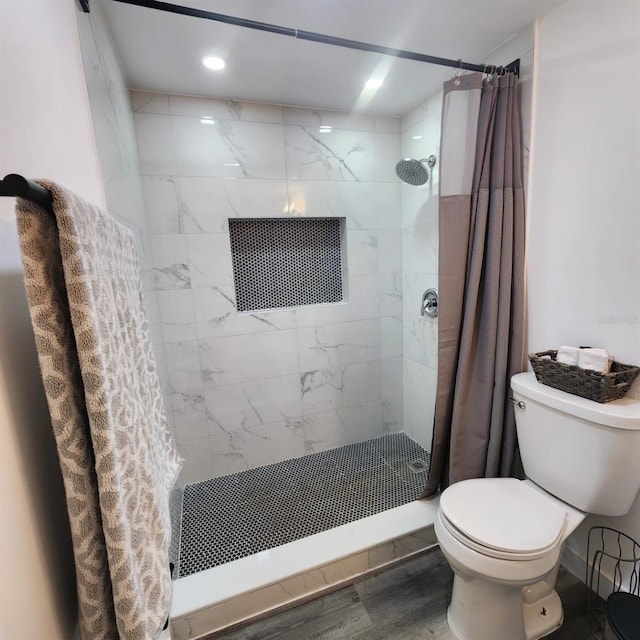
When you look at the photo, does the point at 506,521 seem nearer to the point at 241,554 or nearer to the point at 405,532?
the point at 405,532

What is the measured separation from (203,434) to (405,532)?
1.30m

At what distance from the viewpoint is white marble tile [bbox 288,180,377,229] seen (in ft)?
6.82

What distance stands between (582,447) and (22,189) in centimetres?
164

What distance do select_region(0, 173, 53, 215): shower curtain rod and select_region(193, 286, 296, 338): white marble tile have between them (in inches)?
61.9

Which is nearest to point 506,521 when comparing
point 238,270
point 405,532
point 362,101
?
point 405,532

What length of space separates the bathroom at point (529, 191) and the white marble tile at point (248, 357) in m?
0.23

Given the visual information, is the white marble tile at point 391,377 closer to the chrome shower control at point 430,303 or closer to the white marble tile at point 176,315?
the chrome shower control at point 430,303

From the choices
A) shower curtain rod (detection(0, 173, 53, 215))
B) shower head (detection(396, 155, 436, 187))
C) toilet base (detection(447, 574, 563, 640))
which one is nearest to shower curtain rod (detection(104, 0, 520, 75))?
shower head (detection(396, 155, 436, 187))

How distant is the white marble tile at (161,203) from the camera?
181 centimetres

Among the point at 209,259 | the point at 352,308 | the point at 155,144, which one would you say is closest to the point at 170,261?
the point at 209,259

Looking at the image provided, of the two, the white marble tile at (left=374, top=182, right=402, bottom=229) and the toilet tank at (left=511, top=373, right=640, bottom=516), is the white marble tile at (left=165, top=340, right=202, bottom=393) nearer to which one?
the white marble tile at (left=374, top=182, right=402, bottom=229)

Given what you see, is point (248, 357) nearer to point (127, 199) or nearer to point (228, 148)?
point (127, 199)

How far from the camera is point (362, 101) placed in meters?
1.98

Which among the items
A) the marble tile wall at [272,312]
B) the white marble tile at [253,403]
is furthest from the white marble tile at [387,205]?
the white marble tile at [253,403]
